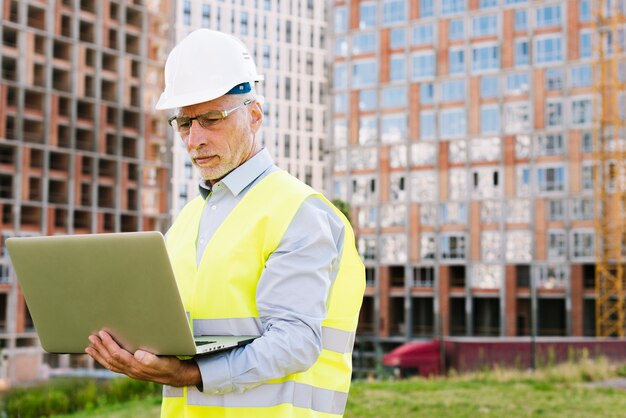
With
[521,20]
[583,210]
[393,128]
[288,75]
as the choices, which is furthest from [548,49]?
[288,75]

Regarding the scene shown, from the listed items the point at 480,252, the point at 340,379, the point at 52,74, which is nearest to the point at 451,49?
the point at 480,252

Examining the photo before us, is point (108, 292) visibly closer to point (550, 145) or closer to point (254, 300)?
point (254, 300)

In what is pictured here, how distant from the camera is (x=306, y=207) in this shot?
1627 millimetres

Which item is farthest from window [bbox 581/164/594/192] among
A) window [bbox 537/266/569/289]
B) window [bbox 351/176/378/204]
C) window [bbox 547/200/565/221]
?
window [bbox 351/176/378/204]

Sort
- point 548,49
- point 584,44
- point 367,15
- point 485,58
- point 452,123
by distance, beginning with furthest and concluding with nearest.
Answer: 1. point 367,15
2. point 452,123
3. point 485,58
4. point 548,49
5. point 584,44

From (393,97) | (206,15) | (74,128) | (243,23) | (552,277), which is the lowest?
(552,277)

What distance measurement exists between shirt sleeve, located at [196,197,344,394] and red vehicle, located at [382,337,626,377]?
12.9m

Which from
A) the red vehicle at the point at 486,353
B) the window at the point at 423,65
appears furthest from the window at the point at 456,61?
the red vehicle at the point at 486,353

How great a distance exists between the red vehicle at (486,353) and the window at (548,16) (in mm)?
17003

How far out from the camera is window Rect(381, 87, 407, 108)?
4094cm

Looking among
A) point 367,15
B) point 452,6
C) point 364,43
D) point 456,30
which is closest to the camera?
point 456,30

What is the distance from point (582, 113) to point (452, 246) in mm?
7730

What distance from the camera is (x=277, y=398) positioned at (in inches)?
64.4

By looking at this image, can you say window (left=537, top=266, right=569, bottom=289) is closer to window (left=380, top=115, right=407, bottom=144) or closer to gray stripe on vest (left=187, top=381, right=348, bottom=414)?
window (left=380, top=115, right=407, bottom=144)
